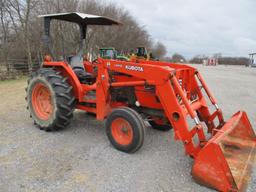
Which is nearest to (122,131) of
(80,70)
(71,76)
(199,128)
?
(199,128)

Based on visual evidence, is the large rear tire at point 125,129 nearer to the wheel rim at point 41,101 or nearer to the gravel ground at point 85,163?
the gravel ground at point 85,163

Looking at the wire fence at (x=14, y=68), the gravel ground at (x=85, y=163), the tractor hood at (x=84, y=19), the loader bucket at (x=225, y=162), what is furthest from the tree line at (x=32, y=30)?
the loader bucket at (x=225, y=162)

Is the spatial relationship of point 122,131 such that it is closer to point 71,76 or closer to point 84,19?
point 71,76

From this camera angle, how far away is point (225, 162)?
289 centimetres

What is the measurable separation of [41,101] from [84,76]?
112 centimetres

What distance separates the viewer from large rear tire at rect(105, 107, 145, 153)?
3807 millimetres

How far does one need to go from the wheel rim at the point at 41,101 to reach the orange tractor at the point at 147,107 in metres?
0.02

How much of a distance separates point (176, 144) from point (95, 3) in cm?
2154

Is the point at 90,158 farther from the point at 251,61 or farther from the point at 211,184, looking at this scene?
the point at 251,61

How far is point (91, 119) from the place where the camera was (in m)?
5.93

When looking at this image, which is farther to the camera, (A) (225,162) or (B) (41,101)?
(B) (41,101)

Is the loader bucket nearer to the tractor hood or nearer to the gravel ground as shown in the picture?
the gravel ground

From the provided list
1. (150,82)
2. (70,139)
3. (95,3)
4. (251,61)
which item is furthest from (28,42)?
(251,61)

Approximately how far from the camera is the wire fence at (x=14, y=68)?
1459 centimetres
